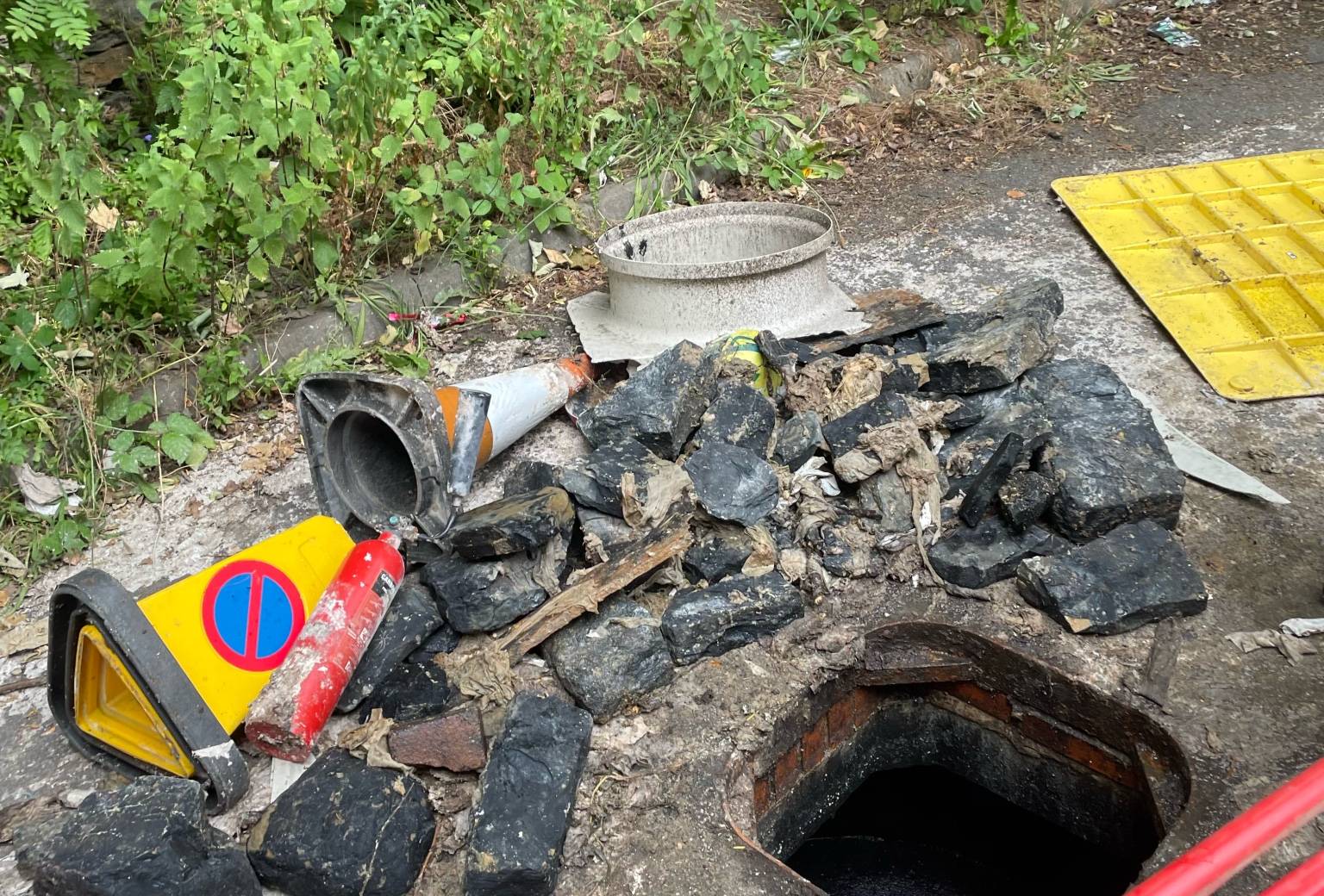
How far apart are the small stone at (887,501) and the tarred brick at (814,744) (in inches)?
24.0

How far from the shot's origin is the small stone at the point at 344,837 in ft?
7.04

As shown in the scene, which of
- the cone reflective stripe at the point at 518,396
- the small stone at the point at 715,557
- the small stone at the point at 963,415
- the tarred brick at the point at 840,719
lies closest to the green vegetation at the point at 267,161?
the cone reflective stripe at the point at 518,396

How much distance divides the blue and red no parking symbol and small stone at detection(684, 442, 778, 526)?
115 centimetres

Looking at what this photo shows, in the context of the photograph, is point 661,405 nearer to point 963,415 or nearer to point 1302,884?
point 963,415

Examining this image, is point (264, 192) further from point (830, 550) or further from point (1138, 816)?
point (1138, 816)

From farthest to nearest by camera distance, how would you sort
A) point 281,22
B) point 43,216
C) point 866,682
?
point 43,216 < point 281,22 < point 866,682

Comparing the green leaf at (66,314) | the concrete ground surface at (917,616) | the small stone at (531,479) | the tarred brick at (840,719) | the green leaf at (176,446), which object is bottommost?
the tarred brick at (840,719)

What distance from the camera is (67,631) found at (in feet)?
7.81

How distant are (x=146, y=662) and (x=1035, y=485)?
7.62 feet


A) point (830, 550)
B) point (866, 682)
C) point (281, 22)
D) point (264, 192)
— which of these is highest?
point (281, 22)

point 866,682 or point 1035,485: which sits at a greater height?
point 1035,485

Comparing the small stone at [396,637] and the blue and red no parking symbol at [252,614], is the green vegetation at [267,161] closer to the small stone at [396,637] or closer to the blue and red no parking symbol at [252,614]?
the blue and red no parking symbol at [252,614]

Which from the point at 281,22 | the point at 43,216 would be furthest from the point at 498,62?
the point at 43,216

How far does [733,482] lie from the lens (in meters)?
2.99
